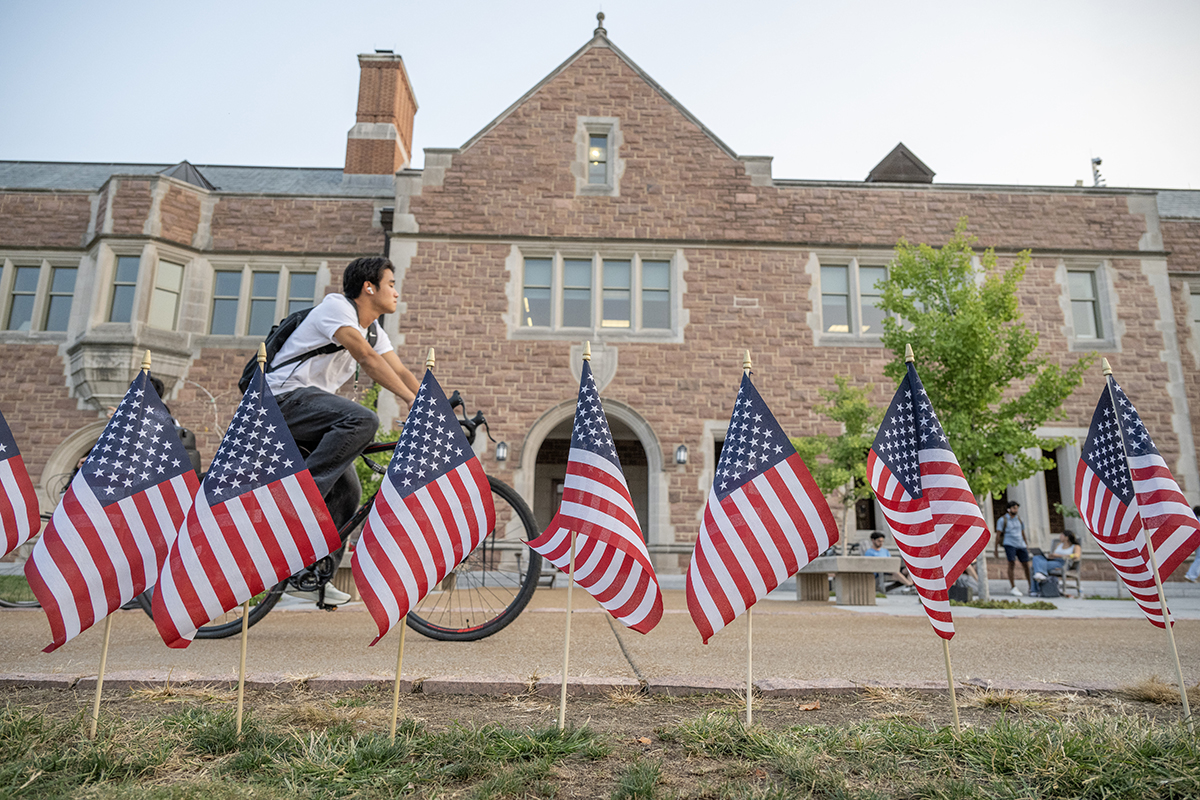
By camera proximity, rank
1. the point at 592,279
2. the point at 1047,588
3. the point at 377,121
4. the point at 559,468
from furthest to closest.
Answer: the point at 377,121 < the point at 559,468 < the point at 592,279 < the point at 1047,588

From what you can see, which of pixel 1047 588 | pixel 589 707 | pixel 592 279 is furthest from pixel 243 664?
pixel 592 279

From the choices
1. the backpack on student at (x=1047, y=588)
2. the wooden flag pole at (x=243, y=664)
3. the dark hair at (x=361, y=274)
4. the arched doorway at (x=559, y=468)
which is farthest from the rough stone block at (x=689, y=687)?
the arched doorway at (x=559, y=468)

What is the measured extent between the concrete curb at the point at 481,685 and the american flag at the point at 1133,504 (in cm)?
53

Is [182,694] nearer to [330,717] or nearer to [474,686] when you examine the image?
[330,717]

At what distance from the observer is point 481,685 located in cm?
271

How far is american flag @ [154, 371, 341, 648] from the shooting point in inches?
92.1

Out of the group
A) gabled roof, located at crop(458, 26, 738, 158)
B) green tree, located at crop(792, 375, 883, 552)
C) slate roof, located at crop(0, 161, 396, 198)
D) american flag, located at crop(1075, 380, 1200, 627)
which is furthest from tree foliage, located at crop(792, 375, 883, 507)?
slate roof, located at crop(0, 161, 396, 198)

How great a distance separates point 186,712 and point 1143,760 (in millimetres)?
2568

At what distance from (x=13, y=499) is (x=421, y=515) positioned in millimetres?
1599

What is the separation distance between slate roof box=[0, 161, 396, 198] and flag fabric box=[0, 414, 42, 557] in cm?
1622

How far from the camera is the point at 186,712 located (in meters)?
2.28

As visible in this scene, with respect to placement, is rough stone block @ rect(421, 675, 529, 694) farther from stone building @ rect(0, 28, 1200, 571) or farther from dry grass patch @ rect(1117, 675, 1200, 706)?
stone building @ rect(0, 28, 1200, 571)

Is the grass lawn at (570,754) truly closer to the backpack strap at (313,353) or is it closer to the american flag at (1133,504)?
the american flag at (1133,504)

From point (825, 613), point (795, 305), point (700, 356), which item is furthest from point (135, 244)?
point (825, 613)
